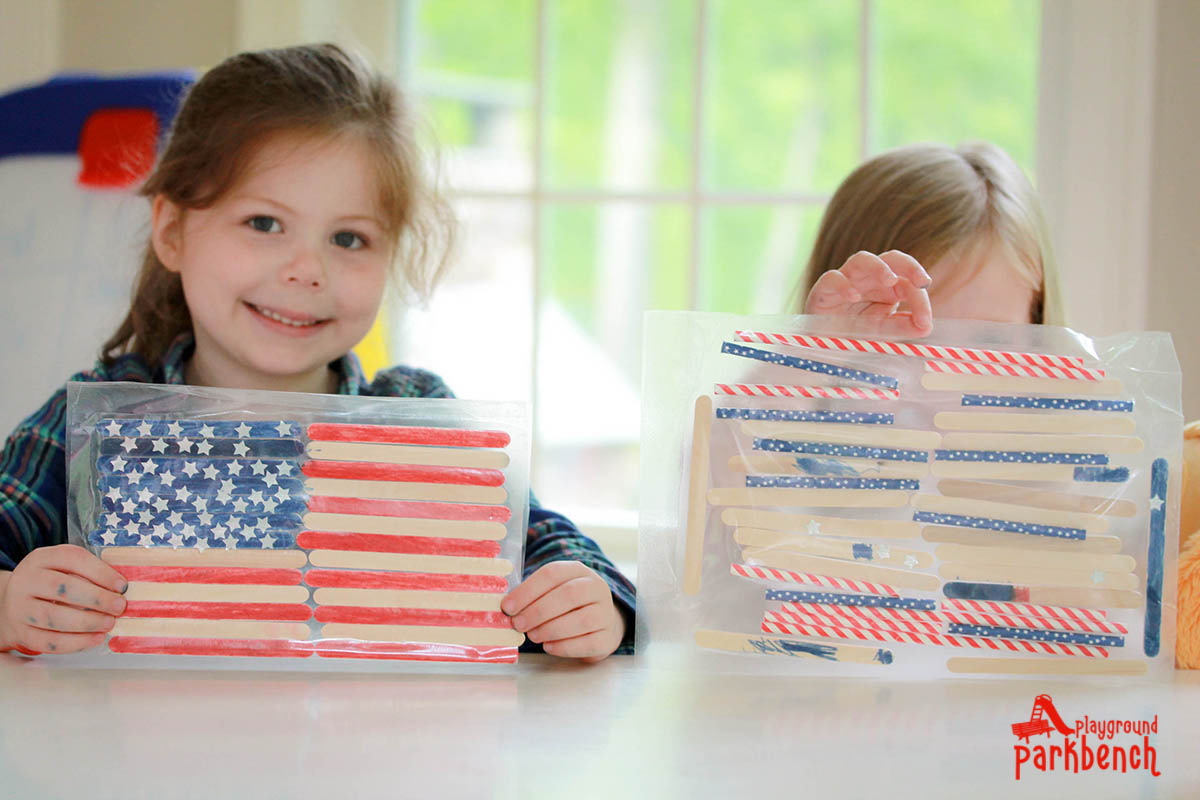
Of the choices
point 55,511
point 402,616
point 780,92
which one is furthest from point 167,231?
point 780,92

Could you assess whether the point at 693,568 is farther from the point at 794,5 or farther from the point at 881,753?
the point at 794,5

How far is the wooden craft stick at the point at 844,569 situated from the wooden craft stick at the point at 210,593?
34 cm

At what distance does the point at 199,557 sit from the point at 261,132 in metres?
0.52

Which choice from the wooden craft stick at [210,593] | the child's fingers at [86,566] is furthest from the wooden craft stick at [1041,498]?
the child's fingers at [86,566]

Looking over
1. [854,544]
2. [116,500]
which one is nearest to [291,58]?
[116,500]

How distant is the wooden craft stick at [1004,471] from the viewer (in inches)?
30.0

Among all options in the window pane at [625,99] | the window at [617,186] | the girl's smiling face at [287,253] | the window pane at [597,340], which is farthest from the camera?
the window pane at [625,99]

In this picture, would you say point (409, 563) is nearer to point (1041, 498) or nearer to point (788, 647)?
point (788, 647)

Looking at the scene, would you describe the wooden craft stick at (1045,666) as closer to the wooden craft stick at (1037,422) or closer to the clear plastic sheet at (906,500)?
the clear plastic sheet at (906,500)

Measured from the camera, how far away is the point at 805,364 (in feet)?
2.55

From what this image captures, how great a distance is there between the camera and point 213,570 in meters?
0.75

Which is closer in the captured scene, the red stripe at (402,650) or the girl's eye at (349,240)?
the red stripe at (402,650)

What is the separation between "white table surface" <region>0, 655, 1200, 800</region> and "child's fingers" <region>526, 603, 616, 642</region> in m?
0.03

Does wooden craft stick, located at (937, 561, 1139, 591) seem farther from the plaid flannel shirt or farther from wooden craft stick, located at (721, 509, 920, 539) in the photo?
the plaid flannel shirt
